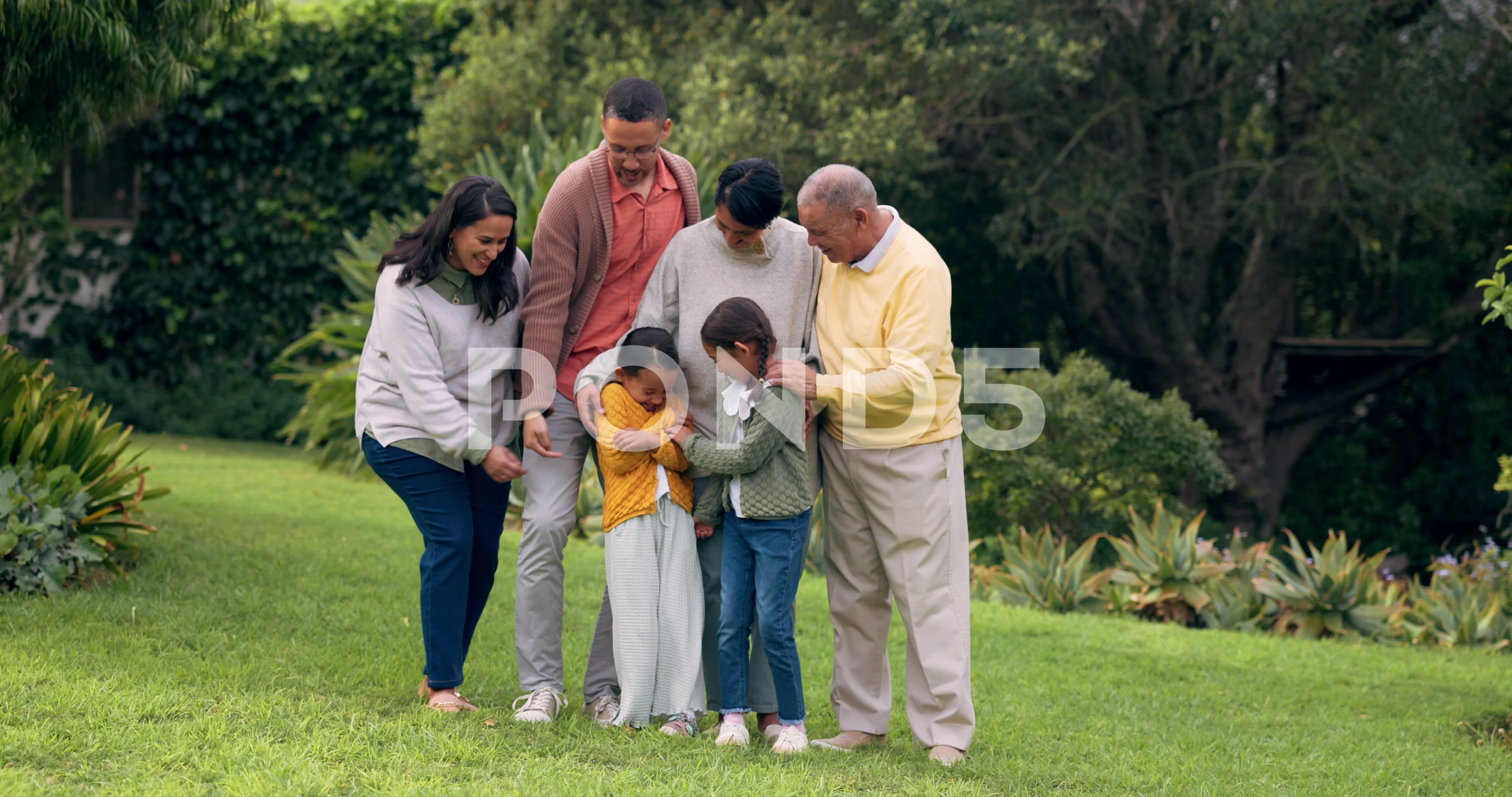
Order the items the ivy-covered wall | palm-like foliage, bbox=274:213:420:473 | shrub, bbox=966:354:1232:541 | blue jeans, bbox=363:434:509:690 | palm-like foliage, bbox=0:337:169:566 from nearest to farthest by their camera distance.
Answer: blue jeans, bbox=363:434:509:690, palm-like foliage, bbox=0:337:169:566, shrub, bbox=966:354:1232:541, palm-like foliage, bbox=274:213:420:473, the ivy-covered wall

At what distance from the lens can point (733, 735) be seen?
370 centimetres

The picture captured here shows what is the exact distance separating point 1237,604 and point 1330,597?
47 cm

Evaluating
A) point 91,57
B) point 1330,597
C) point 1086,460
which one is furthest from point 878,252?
point 1086,460

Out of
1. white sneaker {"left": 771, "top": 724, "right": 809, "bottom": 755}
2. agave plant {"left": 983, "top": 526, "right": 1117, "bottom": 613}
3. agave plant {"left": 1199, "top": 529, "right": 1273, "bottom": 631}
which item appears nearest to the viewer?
white sneaker {"left": 771, "top": 724, "right": 809, "bottom": 755}

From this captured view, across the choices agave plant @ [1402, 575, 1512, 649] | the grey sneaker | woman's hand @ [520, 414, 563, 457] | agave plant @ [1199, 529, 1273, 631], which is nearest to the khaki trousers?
the grey sneaker

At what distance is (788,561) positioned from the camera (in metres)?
3.70

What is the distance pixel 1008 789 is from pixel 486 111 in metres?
9.06

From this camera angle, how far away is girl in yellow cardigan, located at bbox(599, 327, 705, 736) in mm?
3729

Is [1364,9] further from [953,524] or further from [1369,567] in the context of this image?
[953,524]

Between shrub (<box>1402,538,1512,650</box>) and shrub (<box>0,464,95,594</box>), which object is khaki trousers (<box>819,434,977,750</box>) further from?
shrub (<box>1402,538,1512,650</box>)

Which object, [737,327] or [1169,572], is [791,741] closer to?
[737,327]

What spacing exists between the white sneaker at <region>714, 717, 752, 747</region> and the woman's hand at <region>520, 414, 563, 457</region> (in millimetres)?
929

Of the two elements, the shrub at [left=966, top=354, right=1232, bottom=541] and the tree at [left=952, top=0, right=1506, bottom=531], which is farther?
the tree at [left=952, top=0, right=1506, bottom=531]

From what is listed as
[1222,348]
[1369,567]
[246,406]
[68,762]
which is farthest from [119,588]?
[1222,348]
